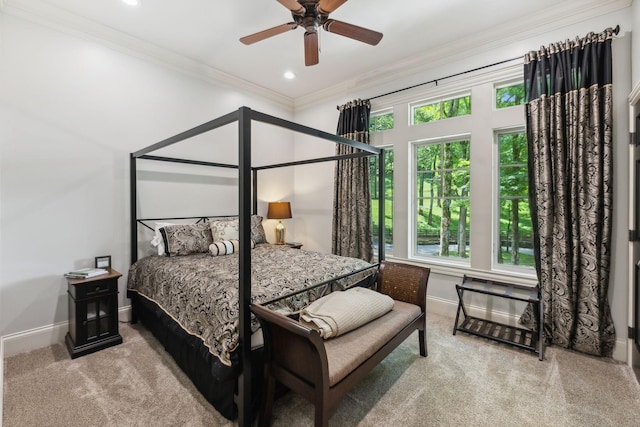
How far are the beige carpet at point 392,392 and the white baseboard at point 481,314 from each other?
126 mm

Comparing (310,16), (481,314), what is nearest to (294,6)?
(310,16)

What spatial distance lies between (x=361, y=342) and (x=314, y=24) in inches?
88.2

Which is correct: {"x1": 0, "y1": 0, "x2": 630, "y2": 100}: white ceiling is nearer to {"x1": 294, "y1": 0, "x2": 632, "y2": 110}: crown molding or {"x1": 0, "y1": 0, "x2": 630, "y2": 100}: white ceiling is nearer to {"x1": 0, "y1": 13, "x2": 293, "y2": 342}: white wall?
{"x1": 294, "y1": 0, "x2": 632, "y2": 110}: crown molding

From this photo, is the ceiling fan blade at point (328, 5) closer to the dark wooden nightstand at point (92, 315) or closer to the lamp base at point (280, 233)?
the dark wooden nightstand at point (92, 315)

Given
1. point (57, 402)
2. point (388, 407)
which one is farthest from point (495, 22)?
point (57, 402)

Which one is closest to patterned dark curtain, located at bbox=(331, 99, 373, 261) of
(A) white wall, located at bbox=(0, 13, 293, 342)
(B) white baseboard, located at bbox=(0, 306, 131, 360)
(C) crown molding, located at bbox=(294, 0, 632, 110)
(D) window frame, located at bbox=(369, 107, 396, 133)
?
(D) window frame, located at bbox=(369, 107, 396, 133)

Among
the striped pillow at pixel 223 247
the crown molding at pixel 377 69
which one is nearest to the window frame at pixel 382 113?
the crown molding at pixel 377 69

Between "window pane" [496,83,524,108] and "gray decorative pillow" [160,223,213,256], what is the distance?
3.45 meters

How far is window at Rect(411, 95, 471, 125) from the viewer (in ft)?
10.4

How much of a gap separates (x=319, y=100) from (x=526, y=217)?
317 centimetres

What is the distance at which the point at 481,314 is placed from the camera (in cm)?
302

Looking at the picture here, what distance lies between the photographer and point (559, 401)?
184 cm

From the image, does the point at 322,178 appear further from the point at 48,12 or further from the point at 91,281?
the point at 48,12

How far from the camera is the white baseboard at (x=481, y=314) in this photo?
90.8 inches
